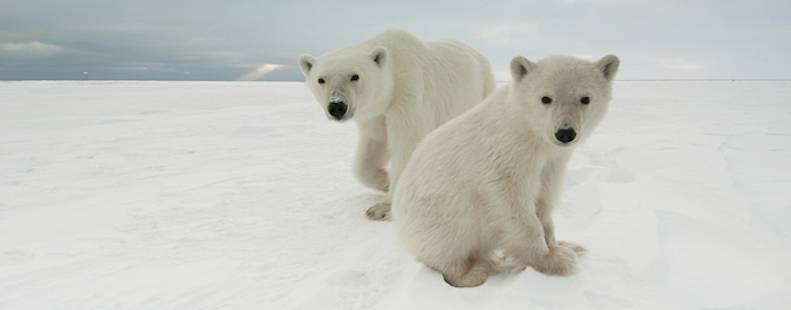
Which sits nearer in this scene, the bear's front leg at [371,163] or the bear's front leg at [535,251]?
the bear's front leg at [535,251]

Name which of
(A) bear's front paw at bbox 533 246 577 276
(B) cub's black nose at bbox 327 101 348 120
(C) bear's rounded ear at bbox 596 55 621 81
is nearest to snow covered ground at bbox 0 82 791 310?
(A) bear's front paw at bbox 533 246 577 276

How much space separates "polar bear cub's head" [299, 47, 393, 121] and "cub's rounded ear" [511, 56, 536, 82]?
53.7 inches

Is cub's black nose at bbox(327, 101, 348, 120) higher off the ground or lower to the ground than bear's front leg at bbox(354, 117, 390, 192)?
higher

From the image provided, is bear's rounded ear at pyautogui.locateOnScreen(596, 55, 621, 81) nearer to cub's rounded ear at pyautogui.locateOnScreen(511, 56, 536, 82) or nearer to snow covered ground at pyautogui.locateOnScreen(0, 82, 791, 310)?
cub's rounded ear at pyautogui.locateOnScreen(511, 56, 536, 82)

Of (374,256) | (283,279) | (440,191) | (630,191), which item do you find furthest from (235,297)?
(630,191)

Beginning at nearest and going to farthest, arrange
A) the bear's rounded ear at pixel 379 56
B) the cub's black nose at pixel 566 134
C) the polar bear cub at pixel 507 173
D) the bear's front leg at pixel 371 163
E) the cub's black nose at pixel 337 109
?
the cub's black nose at pixel 566 134
the polar bear cub at pixel 507 173
the cub's black nose at pixel 337 109
the bear's rounded ear at pixel 379 56
the bear's front leg at pixel 371 163

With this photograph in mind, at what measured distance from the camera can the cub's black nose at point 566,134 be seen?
7.11ft

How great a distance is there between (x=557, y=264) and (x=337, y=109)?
5.80ft

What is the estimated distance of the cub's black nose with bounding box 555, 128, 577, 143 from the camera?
217 cm

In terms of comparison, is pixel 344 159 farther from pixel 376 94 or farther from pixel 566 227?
pixel 566 227

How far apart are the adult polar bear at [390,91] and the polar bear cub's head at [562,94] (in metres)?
1.42

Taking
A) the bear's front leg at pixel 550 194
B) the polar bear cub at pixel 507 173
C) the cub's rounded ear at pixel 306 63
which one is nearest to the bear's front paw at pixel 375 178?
the cub's rounded ear at pixel 306 63

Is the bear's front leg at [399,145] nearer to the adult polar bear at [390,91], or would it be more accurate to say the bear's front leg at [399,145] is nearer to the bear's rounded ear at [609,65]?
the adult polar bear at [390,91]

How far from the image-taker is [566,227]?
3164 millimetres
